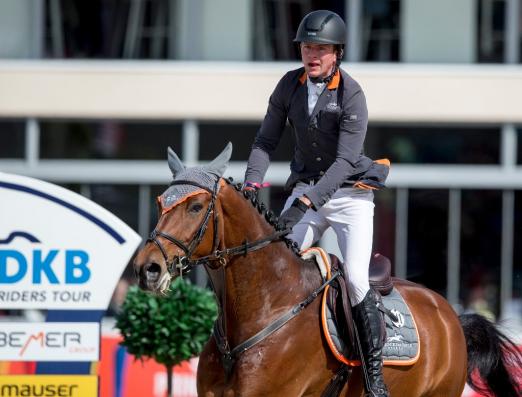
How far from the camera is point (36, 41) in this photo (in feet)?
46.5

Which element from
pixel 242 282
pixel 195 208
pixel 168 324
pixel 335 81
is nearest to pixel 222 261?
pixel 242 282

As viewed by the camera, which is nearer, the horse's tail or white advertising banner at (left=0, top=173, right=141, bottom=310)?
the horse's tail

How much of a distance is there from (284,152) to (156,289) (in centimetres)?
823

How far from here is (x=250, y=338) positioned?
19.4 feet

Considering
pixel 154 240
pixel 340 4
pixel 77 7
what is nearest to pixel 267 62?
pixel 340 4

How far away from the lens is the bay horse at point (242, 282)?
5508 millimetres

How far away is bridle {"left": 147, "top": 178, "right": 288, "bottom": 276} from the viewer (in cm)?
543

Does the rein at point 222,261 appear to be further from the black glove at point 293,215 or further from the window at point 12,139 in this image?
the window at point 12,139

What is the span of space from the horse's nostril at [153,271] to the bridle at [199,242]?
54 mm

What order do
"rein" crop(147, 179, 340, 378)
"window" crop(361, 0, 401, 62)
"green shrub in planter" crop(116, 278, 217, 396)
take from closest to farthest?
"rein" crop(147, 179, 340, 378)
"green shrub in planter" crop(116, 278, 217, 396)
"window" crop(361, 0, 401, 62)

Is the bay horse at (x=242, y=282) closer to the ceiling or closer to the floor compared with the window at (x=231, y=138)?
closer to the floor

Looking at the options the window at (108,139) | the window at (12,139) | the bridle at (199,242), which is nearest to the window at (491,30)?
the window at (108,139)

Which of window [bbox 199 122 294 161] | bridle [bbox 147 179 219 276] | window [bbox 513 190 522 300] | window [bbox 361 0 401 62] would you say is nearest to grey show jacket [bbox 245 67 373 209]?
bridle [bbox 147 179 219 276]

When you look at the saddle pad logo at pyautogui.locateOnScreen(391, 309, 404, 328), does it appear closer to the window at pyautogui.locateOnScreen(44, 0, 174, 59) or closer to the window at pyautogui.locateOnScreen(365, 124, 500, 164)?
the window at pyautogui.locateOnScreen(365, 124, 500, 164)
